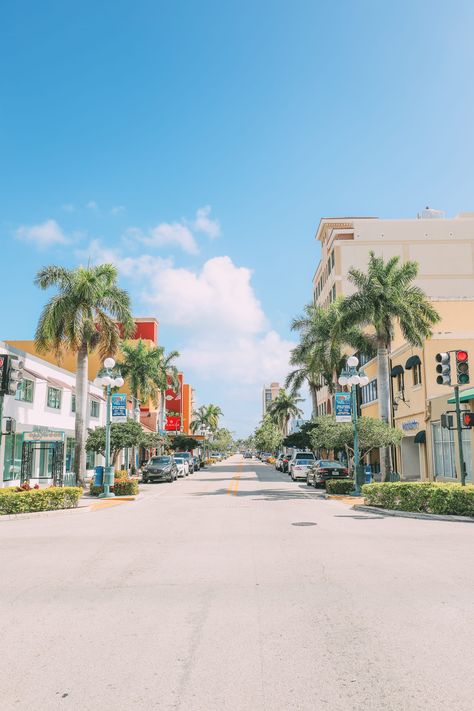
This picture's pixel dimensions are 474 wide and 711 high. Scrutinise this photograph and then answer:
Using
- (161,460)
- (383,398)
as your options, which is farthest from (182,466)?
(383,398)

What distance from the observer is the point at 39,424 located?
3125 centimetres

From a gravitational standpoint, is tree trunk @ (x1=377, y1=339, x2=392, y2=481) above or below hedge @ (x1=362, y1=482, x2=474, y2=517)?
above

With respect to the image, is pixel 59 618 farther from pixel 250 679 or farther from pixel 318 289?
pixel 318 289

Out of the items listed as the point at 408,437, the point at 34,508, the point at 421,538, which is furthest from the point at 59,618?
the point at 408,437

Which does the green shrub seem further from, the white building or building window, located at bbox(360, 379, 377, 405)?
building window, located at bbox(360, 379, 377, 405)

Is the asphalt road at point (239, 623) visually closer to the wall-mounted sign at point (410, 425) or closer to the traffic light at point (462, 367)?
the traffic light at point (462, 367)

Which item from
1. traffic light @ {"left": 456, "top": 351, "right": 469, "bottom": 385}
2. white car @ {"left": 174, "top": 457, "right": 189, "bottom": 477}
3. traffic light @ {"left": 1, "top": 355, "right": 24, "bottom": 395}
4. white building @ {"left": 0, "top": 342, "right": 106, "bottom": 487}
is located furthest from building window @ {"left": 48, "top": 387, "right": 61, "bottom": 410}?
traffic light @ {"left": 456, "top": 351, "right": 469, "bottom": 385}

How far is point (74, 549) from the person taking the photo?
35.0ft

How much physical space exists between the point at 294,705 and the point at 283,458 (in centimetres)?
5231

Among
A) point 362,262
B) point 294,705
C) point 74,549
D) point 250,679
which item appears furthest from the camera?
point 362,262

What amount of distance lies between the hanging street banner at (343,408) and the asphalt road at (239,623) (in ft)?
46.7

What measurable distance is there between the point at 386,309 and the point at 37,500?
57.4 feet

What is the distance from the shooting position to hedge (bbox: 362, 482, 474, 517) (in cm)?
1530

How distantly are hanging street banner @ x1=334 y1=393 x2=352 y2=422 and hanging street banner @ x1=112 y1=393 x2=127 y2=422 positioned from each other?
9.70 meters
